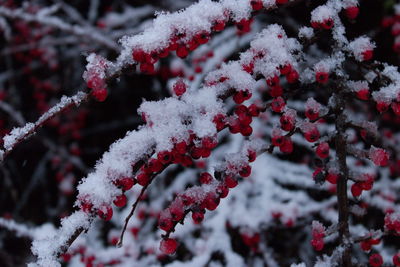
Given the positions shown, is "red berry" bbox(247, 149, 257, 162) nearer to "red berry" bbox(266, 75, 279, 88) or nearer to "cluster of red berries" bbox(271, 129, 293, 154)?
"cluster of red berries" bbox(271, 129, 293, 154)

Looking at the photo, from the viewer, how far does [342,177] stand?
1061mm

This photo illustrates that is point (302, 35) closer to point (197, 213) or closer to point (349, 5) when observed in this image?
point (349, 5)

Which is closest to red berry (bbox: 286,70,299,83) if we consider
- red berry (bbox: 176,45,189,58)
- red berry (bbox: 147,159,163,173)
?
red berry (bbox: 176,45,189,58)

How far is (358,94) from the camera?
1053 mm

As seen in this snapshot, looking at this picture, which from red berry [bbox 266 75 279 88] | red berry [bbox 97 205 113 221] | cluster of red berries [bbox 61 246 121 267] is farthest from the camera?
cluster of red berries [bbox 61 246 121 267]

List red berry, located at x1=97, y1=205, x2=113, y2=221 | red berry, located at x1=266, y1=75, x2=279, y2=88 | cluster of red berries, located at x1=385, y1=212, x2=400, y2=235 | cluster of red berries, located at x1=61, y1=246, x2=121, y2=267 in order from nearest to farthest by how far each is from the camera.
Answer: red berry, located at x1=97, y1=205, x2=113, y2=221 < red berry, located at x1=266, y1=75, x2=279, y2=88 < cluster of red berries, located at x1=385, y1=212, x2=400, y2=235 < cluster of red berries, located at x1=61, y1=246, x2=121, y2=267

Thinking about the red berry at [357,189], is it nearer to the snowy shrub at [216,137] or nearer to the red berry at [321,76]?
the snowy shrub at [216,137]

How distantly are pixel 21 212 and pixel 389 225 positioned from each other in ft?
9.80

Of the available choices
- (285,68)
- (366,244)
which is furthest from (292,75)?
(366,244)

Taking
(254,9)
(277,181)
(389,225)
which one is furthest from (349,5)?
(277,181)

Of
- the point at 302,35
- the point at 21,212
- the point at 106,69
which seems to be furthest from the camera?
the point at 21,212

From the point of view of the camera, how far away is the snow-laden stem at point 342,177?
1057mm

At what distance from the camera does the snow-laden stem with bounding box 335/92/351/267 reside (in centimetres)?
106

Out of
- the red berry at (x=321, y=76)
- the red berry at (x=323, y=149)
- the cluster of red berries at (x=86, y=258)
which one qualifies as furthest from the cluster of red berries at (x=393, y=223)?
the cluster of red berries at (x=86, y=258)
